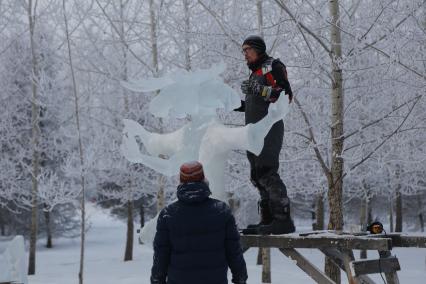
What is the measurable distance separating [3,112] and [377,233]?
14.9m

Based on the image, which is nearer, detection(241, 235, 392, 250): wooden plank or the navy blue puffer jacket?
the navy blue puffer jacket

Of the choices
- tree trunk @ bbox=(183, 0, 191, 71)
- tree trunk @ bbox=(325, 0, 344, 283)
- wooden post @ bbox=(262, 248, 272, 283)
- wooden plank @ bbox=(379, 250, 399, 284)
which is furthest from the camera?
wooden post @ bbox=(262, 248, 272, 283)

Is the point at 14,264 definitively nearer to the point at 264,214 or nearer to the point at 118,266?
the point at 264,214

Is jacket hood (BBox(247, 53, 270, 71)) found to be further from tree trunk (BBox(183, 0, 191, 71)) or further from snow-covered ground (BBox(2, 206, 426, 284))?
snow-covered ground (BBox(2, 206, 426, 284))

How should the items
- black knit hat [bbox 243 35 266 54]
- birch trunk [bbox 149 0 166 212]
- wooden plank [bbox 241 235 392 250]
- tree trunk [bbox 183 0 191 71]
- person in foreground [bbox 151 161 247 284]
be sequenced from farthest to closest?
1. birch trunk [bbox 149 0 166 212]
2. tree trunk [bbox 183 0 191 71]
3. black knit hat [bbox 243 35 266 54]
4. wooden plank [bbox 241 235 392 250]
5. person in foreground [bbox 151 161 247 284]

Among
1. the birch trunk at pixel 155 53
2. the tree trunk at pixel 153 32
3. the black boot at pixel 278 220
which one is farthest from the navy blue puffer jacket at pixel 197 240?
the tree trunk at pixel 153 32

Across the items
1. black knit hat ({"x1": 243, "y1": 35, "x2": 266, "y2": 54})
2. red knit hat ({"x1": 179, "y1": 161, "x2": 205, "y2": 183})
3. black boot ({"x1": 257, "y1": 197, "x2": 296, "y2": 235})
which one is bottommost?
black boot ({"x1": 257, "y1": 197, "x2": 296, "y2": 235})

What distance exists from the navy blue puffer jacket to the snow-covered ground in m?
8.77

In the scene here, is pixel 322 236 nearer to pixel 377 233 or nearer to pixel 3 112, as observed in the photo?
pixel 377 233

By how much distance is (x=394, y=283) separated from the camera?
4.09m

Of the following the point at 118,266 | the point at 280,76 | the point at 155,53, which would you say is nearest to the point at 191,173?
the point at 280,76

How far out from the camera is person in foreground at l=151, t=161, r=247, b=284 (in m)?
3.19

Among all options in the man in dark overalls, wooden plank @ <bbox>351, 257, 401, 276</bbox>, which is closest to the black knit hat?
the man in dark overalls

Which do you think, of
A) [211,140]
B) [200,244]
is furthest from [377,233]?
[200,244]
